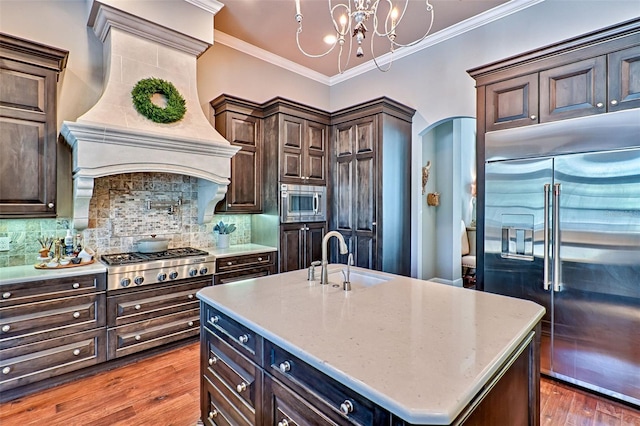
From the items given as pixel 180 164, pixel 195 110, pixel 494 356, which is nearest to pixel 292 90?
pixel 195 110

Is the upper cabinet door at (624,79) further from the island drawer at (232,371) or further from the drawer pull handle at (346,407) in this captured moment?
the island drawer at (232,371)

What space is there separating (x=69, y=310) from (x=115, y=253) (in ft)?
2.60

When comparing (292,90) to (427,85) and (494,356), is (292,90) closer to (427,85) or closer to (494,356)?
(427,85)

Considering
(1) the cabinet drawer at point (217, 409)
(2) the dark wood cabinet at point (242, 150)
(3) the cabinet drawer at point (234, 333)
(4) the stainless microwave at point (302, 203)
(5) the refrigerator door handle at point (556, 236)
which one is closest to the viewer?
(3) the cabinet drawer at point (234, 333)

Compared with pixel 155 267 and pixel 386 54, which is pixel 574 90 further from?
pixel 155 267

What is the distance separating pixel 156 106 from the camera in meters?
2.99

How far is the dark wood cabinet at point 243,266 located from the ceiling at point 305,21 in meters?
2.66

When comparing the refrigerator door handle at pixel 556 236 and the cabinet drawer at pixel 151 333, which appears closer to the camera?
the refrigerator door handle at pixel 556 236

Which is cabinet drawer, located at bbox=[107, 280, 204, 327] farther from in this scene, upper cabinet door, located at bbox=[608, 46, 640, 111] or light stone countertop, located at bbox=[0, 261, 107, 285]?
upper cabinet door, located at bbox=[608, 46, 640, 111]

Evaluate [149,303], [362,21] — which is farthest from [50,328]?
[362,21]

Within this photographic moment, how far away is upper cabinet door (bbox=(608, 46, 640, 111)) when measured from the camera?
2.12m

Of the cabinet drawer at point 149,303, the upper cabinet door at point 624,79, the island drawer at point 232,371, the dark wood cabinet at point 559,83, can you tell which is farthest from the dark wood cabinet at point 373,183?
the island drawer at point 232,371

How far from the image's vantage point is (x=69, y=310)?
8.25 ft

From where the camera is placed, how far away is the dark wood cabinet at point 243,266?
3.40 m
